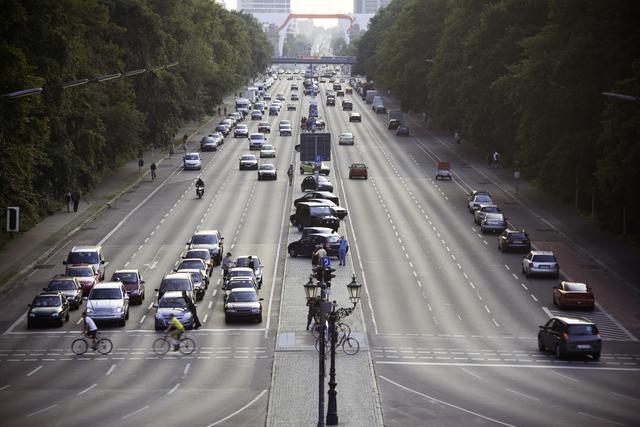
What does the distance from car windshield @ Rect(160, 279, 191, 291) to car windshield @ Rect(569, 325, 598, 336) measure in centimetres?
1751

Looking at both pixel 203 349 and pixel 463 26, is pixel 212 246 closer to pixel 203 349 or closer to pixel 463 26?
pixel 203 349

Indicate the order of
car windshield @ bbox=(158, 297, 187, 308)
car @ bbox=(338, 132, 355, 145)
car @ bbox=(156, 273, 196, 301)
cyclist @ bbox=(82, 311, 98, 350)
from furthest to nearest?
car @ bbox=(338, 132, 355, 145), car @ bbox=(156, 273, 196, 301), car windshield @ bbox=(158, 297, 187, 308), cyclist @ bbox=(82, 311, 98, 350)

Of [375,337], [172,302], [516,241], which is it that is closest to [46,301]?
[172,302]

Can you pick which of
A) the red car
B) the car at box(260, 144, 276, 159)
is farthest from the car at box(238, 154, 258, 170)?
the red car

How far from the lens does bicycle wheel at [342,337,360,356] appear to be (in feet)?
155

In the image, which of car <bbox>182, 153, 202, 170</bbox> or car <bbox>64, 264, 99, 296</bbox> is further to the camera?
car <bbox>182, 153, 202, 170</bbox>

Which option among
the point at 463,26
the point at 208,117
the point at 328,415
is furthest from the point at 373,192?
the point at 208,117

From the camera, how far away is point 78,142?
90.4 metres

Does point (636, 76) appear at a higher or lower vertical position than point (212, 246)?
higher

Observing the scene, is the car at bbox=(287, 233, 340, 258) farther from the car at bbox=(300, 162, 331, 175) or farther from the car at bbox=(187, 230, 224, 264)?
the car at bbox=(300, 162, 331, 175)

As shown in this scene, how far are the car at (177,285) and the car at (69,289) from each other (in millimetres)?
3519

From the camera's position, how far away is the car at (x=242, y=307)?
5344cm

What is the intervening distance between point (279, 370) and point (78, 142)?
163ft

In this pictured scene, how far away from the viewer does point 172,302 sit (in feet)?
173
